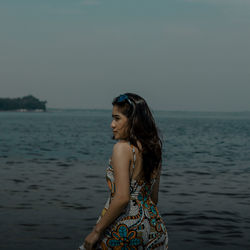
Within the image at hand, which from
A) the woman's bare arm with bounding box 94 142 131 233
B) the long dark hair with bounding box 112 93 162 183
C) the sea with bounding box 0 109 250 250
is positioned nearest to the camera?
the woman's bare arm with bounding box 94 142 131 233

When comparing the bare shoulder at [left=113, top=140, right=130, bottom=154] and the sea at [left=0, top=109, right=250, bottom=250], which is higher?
the bare shoulder at [left=113, top=140, right=130, bottom=154]

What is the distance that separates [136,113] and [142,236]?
27.1 inches

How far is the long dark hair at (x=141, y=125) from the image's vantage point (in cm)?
273

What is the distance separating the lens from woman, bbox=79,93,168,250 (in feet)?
8.59

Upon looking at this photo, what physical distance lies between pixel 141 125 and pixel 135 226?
1.86 ft

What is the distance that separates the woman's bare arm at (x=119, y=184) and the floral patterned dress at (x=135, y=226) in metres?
0.08

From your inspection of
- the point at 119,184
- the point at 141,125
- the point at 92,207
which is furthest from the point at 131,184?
the point at 92,207

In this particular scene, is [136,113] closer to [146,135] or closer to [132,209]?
[146,135]

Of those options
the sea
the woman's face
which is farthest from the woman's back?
the sea

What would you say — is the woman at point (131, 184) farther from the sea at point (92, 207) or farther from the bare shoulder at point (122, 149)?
the sea at point (92, 207)

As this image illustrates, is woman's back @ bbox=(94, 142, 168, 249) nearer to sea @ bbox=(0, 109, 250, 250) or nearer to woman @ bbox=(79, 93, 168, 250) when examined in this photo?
woman @ bbox=(79, 93, 168, 250)

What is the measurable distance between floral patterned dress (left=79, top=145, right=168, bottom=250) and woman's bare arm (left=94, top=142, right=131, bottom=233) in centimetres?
8

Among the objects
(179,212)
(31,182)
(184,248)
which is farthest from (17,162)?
(184,248)

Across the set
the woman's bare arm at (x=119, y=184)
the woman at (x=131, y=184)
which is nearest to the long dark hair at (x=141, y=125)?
the woman at (x=131, y=184)
